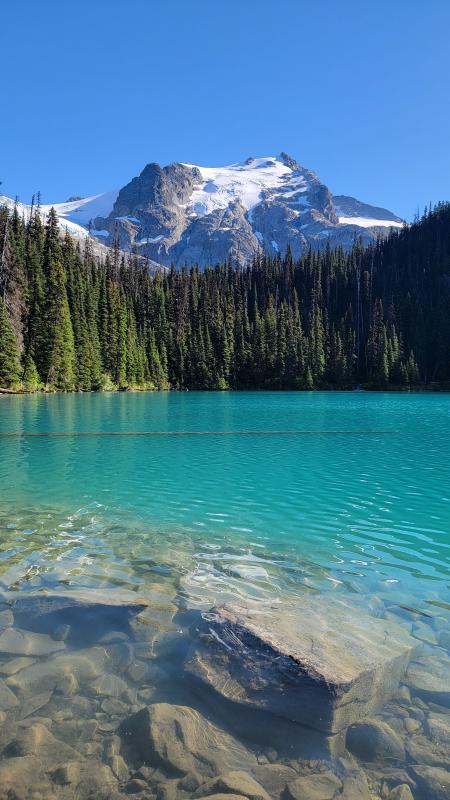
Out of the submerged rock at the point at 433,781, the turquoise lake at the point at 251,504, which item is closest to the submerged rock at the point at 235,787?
the submerged rock at the point at 433,781

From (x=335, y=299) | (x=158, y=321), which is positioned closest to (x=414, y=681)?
(x=158, y=321)

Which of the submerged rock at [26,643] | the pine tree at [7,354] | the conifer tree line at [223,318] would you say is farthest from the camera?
the conifer tree line at [223,318]

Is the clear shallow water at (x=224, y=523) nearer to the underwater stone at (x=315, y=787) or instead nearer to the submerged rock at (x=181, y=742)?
the submerged rock at (x=181, y=742)

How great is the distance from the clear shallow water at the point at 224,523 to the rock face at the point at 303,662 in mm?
460

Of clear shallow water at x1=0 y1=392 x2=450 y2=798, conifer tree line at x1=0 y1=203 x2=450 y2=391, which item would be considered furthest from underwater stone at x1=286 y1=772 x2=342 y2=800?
conifer tree line at x1=0 y1=203 x2=450 y2=391

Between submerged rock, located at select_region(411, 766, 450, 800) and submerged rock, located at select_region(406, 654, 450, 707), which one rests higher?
submerged rock, located at select_region(411, 766, 450, 800)

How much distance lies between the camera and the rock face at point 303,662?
511 centimetres

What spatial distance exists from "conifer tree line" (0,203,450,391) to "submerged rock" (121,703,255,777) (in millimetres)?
61864

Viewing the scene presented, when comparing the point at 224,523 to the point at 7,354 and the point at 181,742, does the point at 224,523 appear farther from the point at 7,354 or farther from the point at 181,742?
the point at 7,354

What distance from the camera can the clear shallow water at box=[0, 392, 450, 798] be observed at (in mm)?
8406

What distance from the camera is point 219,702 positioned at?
5211 mm

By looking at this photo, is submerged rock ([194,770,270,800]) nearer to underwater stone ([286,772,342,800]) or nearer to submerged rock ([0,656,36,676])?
underwater stone ([286,772,342,800])

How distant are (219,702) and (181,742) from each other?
0.73 m

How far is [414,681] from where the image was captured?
5.83 metres
